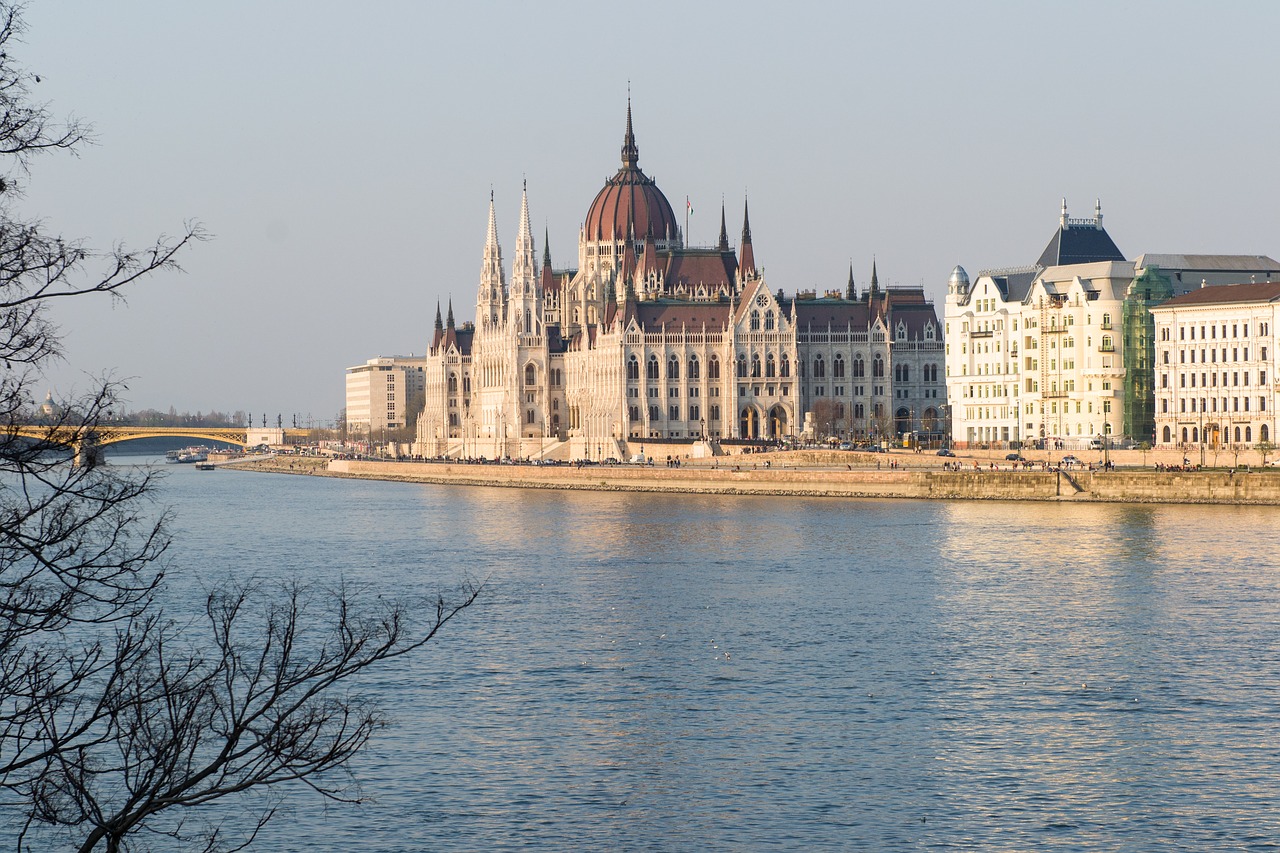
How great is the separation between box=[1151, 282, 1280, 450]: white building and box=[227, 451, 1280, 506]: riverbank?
474 inches

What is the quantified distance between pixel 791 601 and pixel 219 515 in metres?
61.2

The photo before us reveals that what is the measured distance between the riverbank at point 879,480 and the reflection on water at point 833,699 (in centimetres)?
1649

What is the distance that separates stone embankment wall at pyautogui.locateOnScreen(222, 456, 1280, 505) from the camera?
91.9m

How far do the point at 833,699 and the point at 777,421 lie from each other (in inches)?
5298

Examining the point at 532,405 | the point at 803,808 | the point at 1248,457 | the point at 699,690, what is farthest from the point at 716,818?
the point at 532,405

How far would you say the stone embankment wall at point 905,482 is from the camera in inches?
3620

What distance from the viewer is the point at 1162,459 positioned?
10438 centimetres

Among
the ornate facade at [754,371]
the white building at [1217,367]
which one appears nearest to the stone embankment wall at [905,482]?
the white building at [1217,367]

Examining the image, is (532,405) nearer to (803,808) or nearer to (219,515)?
(219,515)

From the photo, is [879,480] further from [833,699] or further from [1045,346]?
[833,699]

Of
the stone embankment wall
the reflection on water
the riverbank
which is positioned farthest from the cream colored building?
the reflection on water

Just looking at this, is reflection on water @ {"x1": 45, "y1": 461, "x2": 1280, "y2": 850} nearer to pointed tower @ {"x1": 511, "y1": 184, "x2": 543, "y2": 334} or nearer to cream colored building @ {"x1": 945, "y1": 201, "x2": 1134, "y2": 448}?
cream colored building @ {"x1": 945, "y1": 201, "x2": 1134, "y2": 448}

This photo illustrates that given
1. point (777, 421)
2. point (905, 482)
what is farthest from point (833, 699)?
point (777, 421)

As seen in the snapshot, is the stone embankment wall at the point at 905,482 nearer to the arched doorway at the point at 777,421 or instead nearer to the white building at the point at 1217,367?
the white building at the point at 1217,367
